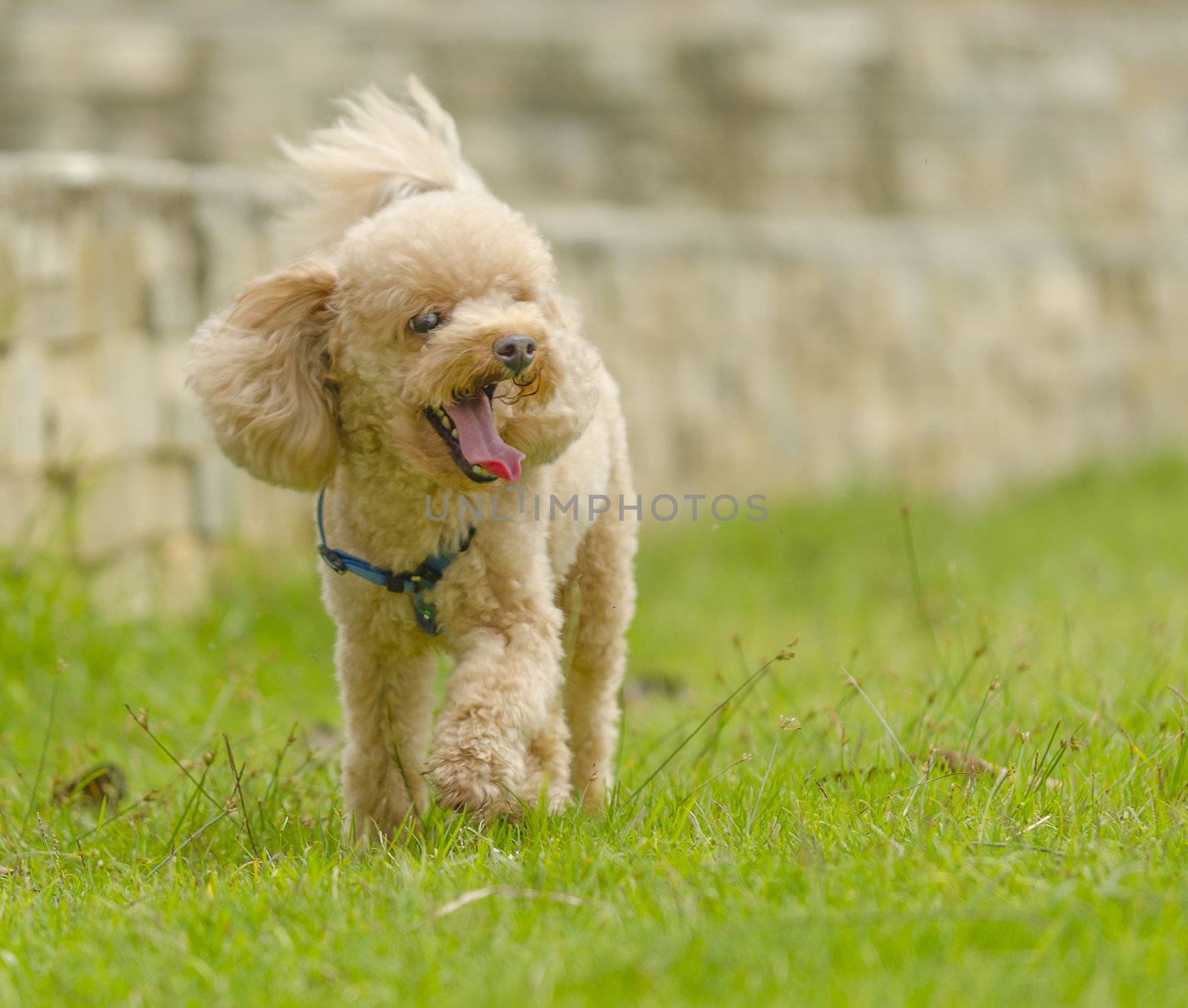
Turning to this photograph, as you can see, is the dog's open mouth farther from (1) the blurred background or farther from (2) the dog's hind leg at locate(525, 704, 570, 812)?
(1) the blurred background

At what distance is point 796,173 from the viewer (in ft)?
35.1

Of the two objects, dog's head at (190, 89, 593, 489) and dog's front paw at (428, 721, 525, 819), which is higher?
dog's head at (190, 89, 593, 489)

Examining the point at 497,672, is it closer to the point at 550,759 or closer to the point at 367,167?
the point at 550,759

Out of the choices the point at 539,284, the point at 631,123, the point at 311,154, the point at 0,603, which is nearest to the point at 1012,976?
the point at 539,284

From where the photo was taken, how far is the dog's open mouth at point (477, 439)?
3.33m

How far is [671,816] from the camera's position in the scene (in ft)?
10.7

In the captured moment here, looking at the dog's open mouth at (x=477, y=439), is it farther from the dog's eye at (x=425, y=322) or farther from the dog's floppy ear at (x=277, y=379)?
the dog's floppy ear at (x=277, y=379)

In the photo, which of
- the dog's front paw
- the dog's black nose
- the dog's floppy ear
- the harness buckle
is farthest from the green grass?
the dog's black nose

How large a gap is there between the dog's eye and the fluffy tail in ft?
1.78

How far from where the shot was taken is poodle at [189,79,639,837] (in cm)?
330

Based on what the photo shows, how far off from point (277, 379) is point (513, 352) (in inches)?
21.9

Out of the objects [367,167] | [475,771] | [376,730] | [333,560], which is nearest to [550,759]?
[376,730]

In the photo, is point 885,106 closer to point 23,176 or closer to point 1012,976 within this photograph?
point 23,176

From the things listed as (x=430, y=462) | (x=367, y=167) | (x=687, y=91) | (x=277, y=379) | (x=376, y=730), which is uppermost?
(x=687, y=91)
